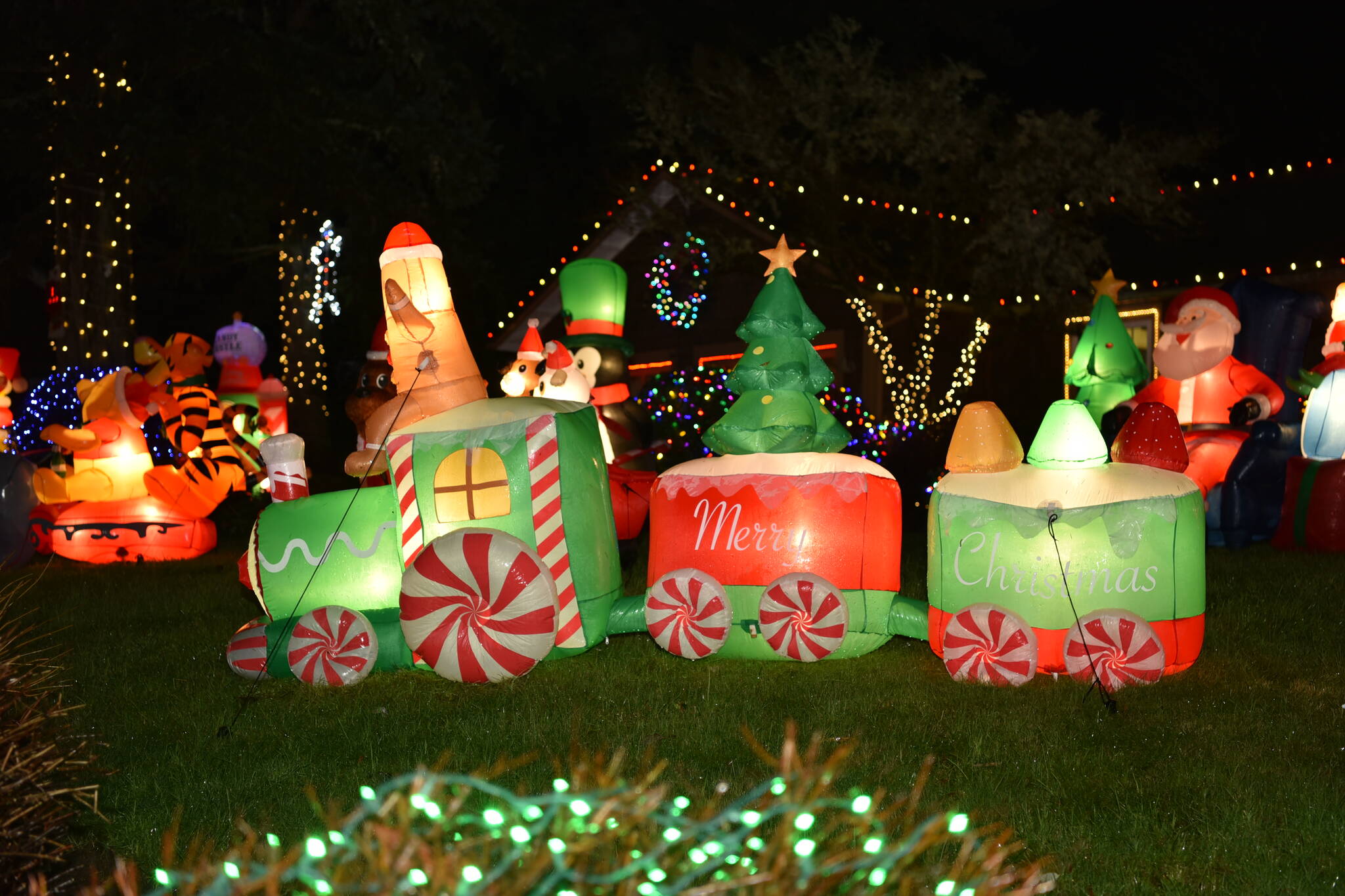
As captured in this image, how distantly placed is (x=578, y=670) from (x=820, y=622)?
1.37 metres

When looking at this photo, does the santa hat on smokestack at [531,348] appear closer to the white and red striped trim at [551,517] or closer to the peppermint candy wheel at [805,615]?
the white and red striped trim at [551,517]

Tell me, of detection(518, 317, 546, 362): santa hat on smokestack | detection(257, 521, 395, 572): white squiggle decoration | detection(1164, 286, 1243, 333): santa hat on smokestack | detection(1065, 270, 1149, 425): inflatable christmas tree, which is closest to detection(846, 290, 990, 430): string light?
detection(1065, 270, 1149, 425): inflatable christmas tree

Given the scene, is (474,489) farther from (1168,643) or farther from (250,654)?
(1168,643)

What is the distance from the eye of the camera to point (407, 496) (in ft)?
22.6

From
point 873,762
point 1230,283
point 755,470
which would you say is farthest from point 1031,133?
point 873,762

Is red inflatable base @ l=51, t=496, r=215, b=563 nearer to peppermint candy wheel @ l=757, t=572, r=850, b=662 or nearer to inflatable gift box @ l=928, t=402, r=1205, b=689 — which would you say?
peppermint candy wheel @ l=757, t=572, r=850, b=662

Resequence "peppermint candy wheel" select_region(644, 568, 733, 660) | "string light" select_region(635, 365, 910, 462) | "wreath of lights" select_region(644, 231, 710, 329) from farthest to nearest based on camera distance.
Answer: "wreath of lights" select_region(644, 231, 710, 329) → "string light" select_region(635, 365, 910, 462) → "peppermint candy wheel" select_region(644, 568, 733, 660)

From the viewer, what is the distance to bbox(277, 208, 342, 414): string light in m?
19.3

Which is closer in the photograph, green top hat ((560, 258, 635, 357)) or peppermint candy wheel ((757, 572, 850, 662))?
peppermint candy wheel ((757, 572, 850, 662))

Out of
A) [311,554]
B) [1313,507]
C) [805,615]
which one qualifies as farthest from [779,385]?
[1313,507]

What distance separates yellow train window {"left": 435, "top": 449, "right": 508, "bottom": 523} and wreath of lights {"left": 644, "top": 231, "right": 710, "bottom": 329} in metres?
11.2

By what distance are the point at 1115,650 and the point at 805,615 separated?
61.8 inches

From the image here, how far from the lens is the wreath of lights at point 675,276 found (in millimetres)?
17688

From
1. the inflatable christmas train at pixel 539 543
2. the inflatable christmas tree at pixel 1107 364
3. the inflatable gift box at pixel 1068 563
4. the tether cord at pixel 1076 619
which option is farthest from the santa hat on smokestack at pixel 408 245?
the inflatable christmas tree at pixel 1107 364
